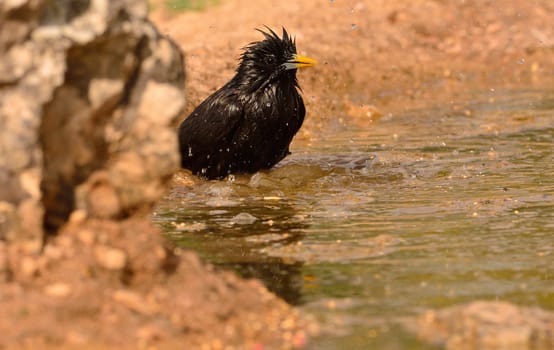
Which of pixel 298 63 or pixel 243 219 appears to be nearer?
pixel 243 219

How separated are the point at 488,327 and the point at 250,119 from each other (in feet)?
14.5

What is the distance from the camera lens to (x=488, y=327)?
4266mm

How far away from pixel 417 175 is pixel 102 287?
4.43 metres

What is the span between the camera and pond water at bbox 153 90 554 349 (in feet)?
16.0

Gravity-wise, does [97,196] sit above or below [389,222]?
above

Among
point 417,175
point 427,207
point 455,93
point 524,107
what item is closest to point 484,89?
point 455,93

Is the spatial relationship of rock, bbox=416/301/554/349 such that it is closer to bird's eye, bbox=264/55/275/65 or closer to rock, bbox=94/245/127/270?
rock, bbox=94/245/127/270

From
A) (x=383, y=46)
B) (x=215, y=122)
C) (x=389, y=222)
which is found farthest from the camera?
(x=383, y=46)

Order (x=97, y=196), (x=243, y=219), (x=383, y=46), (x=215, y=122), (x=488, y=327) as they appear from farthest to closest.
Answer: (x=383, y=46) → (x=215, y=122) → (x=243, y=219) → (x=97, y=196) → (x=488, y=327)

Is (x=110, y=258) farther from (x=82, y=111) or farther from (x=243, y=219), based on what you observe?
(x=243, y=219)

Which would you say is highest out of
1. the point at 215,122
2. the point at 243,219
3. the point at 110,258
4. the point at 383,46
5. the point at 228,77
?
the point at 383,46

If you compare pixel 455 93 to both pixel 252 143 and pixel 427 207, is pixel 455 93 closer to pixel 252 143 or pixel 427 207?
pixel 252 143

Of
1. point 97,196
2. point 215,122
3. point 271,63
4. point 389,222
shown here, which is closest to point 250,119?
point 215,122

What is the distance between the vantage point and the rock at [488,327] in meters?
4.19
